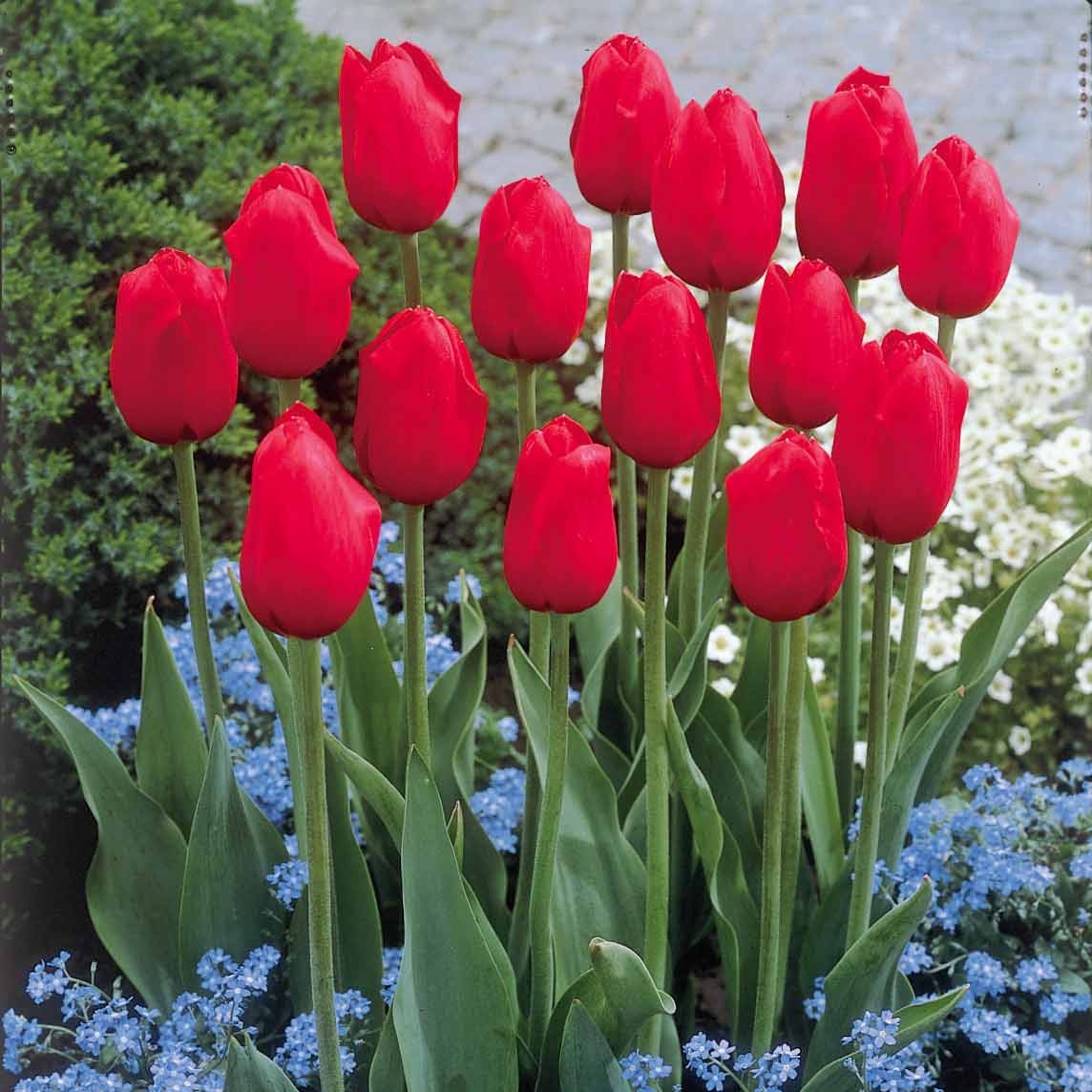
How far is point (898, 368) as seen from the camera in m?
1.20

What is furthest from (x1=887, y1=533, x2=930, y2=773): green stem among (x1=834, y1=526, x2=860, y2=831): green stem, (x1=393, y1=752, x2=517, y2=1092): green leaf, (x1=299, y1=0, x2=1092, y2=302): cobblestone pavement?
(x1=299, y1=0, x2=1092, y2=302): cobblestone pavement

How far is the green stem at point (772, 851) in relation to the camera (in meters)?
1.34

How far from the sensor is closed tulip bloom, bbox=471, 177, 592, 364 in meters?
1.31

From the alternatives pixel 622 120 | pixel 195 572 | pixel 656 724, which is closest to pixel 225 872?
pixel 195 572

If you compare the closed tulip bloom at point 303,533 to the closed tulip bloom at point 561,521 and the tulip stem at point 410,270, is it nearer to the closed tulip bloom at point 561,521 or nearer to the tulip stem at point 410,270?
the closed tulip bloom at point 561,521

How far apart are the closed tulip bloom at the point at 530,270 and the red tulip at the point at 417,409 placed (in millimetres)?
121

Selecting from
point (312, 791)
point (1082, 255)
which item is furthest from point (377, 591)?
point (1082, 255)

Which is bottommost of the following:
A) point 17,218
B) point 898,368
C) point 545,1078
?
point 545,1078

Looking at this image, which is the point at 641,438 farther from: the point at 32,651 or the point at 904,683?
the point at 32,651

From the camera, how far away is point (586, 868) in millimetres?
1607

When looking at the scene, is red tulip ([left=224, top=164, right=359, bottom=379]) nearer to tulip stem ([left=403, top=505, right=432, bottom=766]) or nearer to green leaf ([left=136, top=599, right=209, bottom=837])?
tulip stem ([left=403, top=505, right=432, bottom=766])

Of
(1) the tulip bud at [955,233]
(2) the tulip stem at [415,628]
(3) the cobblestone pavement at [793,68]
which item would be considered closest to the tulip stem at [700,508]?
(1) the tulip bud at [955,233]

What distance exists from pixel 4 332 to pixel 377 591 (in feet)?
2.52

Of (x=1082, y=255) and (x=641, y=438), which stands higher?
(x=1082, y=255)
